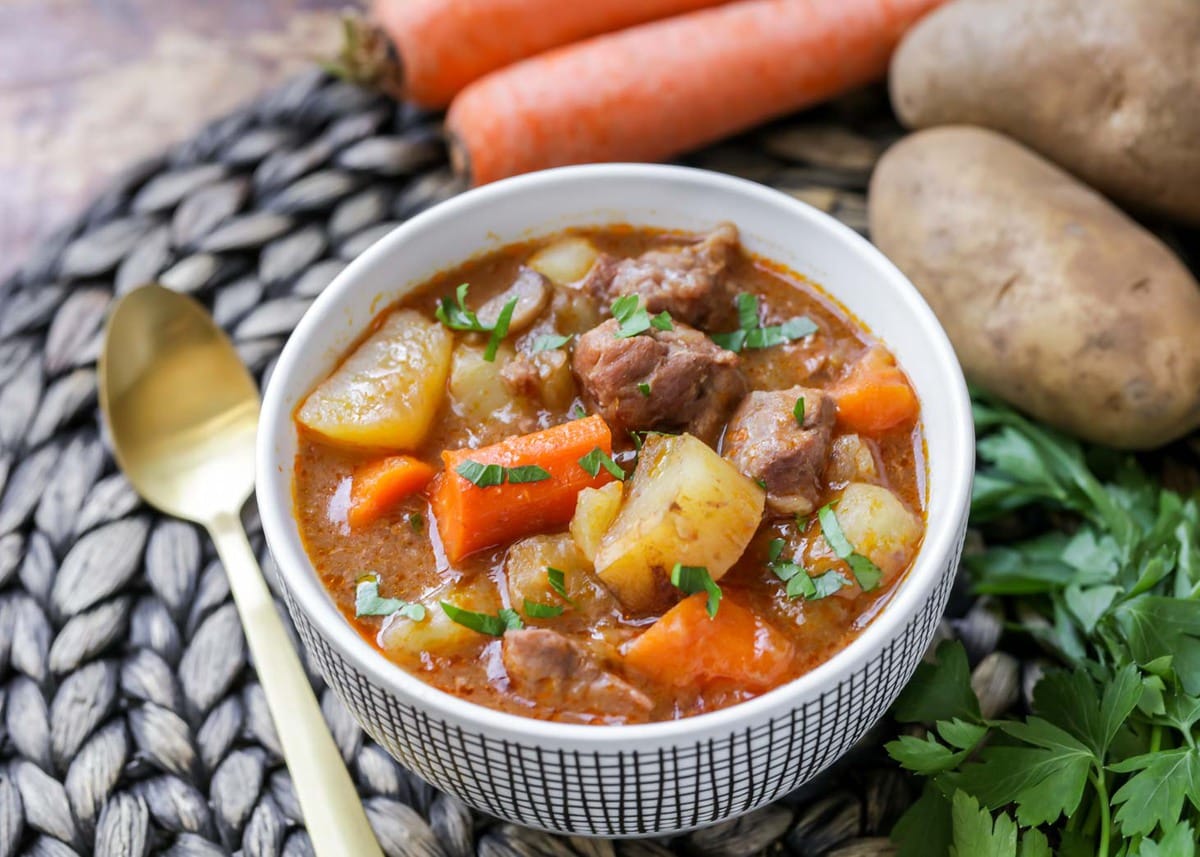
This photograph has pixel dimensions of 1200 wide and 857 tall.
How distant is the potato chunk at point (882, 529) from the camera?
2484mm

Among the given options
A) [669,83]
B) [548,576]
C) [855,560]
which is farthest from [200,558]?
[669,83]

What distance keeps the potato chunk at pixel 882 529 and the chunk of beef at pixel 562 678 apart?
534 millimetres

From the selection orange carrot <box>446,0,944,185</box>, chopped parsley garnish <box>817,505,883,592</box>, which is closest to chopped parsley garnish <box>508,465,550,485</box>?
chopped parsley garnish <box>817,505,883,592</box>

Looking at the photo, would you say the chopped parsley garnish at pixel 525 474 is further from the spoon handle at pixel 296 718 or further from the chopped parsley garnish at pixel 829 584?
the spoon handle at pixel 296 718

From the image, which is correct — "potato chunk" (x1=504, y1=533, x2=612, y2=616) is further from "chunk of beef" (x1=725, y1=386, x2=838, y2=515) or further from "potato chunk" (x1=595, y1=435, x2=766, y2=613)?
"chunk of beef" (x1=725, y1=386, x2=838, y2=515)

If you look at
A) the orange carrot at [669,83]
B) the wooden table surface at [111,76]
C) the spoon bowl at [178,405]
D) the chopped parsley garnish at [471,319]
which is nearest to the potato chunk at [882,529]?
the chopped parsley garnish at [471,319]

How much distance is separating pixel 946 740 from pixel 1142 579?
629 millimetres

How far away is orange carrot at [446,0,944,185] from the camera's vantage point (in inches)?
159

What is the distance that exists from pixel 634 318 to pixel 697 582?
2.21 ft

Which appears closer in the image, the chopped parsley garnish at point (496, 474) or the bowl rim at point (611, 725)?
the bowl rim at point (611, 725)

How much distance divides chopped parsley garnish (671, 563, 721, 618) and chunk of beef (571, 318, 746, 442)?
43 cm

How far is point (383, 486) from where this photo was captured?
8.64 ft

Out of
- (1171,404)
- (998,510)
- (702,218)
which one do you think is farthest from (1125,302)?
(702,218)

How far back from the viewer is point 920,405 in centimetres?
274
